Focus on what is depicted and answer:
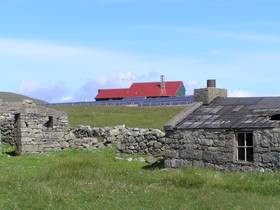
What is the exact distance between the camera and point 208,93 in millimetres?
25297

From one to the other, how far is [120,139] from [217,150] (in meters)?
10.1

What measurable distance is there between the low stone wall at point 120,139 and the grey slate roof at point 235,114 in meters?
5.56

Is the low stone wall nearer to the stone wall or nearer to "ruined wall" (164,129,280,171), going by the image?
the stone wall

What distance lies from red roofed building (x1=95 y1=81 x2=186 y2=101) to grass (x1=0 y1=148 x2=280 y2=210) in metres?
92.4

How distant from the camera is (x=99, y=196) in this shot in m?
14.3

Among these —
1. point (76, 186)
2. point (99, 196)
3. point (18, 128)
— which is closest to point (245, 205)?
point (99, 196)

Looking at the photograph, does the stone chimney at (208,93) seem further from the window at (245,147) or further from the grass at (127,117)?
the grass at (127,117)

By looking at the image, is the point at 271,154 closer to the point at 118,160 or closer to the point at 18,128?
the point at 118,160

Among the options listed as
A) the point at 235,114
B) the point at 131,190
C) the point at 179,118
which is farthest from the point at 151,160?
the point at 131,190

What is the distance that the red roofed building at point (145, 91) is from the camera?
113119mm

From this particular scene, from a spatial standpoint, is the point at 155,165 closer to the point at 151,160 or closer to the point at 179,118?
the point at 151,160

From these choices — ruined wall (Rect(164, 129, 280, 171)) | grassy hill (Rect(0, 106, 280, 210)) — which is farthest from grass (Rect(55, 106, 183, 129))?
grassy hill (Rect(0, 106, 280, 210))

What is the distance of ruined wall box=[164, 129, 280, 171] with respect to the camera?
21.0 m

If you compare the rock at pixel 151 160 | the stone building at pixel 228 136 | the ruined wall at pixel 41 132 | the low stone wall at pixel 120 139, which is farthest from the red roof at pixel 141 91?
the stone building at pixel 228 136
